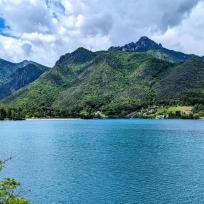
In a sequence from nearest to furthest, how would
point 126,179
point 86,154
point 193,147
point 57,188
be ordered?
point 57,188 < point 126,179 < point 86,154 < point 193,147

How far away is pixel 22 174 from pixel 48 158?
2587 cm

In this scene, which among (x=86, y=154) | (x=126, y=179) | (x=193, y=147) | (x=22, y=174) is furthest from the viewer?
(x=193, y=147)

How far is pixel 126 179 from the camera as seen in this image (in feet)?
266

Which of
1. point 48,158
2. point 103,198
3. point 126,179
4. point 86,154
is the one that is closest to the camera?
point 103,198

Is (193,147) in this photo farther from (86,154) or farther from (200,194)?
(200,194)

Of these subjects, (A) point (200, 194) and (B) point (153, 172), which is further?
(B) point (153, 172)

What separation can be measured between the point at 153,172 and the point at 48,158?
3795cm

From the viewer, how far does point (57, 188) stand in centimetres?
7362

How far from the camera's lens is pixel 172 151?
130m

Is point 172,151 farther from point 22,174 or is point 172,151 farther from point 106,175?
point 22,174

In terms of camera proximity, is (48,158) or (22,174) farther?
(48,158)

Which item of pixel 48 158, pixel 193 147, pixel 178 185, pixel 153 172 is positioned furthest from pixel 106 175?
pixel 193 147

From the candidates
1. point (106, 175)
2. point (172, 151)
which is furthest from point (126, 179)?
point (172, 151)

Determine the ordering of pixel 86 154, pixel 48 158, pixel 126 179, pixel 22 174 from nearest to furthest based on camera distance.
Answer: pixel 126 179 < pixel 22 174 < pixel 48 158 < pixel 86 154
